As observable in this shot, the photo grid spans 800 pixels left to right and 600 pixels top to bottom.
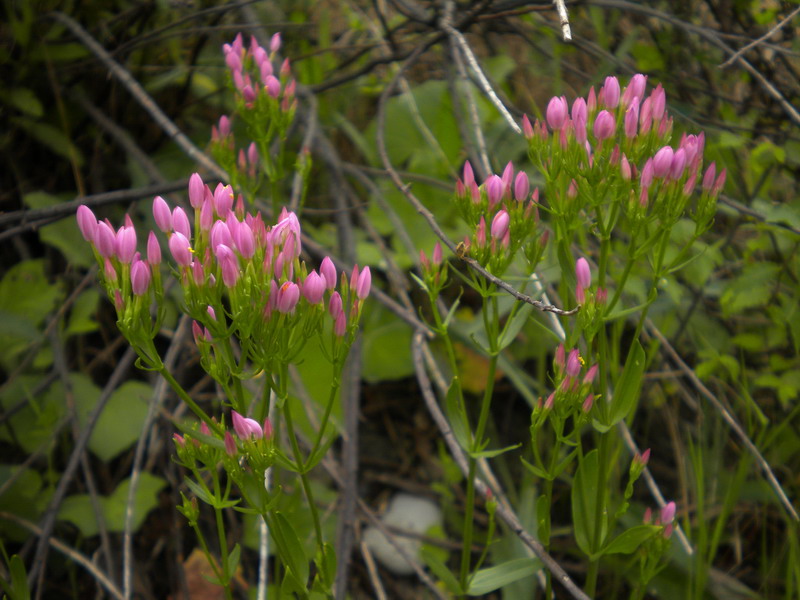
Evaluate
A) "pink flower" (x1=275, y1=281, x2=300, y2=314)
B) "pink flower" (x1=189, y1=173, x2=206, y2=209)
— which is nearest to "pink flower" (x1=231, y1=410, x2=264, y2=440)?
"pink flower" (x1=275, y1=281, x2=300, y2=314)

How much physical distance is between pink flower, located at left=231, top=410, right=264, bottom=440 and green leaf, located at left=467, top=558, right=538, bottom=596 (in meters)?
0.67

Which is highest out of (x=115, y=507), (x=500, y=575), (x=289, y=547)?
(x=289, y=547)

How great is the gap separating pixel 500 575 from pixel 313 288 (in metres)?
0.85

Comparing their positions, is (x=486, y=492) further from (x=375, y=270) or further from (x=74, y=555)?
(x=375, y=270)

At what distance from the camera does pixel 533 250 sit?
161cm

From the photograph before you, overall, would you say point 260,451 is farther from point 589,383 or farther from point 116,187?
point 116,187

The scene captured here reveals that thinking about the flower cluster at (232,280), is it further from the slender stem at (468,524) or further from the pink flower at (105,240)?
the slender stem at (468,524)

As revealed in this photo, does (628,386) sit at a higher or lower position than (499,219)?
lower

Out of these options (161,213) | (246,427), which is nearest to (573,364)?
(246,427)

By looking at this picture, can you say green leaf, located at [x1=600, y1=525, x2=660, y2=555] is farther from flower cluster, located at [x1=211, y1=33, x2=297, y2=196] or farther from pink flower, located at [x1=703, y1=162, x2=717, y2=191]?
flower cluster, located at [x1=211, y1=33, x2=297, y2=196]

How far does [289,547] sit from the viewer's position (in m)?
1.53

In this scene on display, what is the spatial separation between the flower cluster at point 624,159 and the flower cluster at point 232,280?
54cm

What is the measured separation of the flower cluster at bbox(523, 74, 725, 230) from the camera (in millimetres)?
1510

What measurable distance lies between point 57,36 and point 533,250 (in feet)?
7.46
